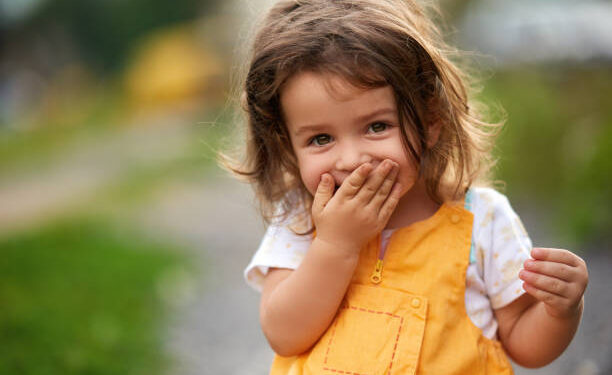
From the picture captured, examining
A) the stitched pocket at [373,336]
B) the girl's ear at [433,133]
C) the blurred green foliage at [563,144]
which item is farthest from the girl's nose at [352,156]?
the blurred green foliage at [563,144]

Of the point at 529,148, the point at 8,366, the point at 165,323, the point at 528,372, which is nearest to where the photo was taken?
the point at 528,372

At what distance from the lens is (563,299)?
149 centimetres

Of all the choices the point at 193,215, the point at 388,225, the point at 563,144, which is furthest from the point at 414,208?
the point at 193,215

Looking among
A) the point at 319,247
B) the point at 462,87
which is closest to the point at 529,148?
the point at 462,87

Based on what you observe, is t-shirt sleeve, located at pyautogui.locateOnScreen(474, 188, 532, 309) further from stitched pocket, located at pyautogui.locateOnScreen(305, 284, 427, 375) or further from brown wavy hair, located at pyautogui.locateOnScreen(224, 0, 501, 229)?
stitched pocket, located at pyautogui.locateOnScreen(305, 284, 427, 375)

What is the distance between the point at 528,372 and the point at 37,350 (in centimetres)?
249

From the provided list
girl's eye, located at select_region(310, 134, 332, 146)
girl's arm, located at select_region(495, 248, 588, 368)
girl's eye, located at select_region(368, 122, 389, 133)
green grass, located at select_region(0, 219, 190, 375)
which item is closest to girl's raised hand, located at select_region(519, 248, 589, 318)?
girl's arm, located at select_region(495, 248, 588, 368)

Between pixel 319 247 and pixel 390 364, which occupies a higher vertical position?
pixel 319 247

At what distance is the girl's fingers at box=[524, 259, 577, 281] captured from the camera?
4.86 feet

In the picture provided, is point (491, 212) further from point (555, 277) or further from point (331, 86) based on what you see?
point (331, 86)

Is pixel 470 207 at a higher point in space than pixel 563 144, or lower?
higher

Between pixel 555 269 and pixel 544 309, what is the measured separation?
0.16 metres

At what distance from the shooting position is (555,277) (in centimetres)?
149

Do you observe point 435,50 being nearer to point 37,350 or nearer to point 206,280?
point 37,350
